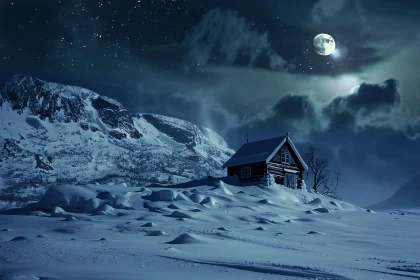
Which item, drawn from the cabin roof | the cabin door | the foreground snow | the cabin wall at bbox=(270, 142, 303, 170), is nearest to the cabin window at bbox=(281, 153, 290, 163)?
the cabin wall at bbox=(270, 142, 303, 170)

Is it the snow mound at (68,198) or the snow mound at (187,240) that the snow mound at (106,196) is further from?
the snow mound at (187,240)

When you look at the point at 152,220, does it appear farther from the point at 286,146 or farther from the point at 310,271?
the point at 286,146

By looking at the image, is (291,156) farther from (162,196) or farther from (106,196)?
(106,196)

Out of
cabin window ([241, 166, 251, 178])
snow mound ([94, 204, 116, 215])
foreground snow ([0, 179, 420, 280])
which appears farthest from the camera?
cabin window ([241, 166, 251, 178])

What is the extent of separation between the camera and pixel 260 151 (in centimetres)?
4366

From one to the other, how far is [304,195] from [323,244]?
2193cm

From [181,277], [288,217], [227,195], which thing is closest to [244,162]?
[227,195]

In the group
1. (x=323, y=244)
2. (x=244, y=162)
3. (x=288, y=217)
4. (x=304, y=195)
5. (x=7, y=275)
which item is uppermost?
(x=244, y=162)

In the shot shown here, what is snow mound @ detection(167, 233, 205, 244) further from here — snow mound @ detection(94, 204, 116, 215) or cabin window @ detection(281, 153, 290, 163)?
cabin window @ detection(281, 153, 290, 163)

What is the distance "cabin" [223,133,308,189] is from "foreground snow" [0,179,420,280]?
6.43 meters

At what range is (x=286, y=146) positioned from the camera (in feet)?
145

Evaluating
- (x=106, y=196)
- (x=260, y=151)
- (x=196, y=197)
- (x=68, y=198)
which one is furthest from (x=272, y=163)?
(x=68, y=198)

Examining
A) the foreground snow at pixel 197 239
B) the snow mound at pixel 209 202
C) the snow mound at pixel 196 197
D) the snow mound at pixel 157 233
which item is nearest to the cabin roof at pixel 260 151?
the foreground snow at pixel 197 239

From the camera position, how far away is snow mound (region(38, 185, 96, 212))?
94.8ft
